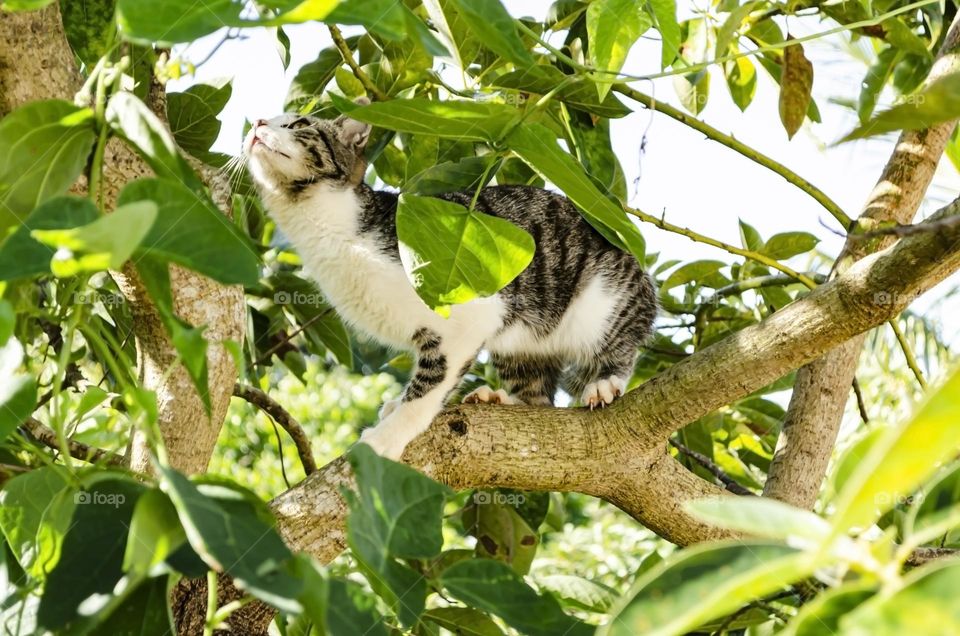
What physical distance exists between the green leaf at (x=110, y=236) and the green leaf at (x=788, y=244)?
182cm

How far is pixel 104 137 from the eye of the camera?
0.84 metres

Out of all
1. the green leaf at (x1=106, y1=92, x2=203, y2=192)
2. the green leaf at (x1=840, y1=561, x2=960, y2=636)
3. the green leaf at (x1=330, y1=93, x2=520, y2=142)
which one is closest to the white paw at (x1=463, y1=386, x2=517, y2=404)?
the green leaf at (x1=330, y1=93, x2=520, y2=142)

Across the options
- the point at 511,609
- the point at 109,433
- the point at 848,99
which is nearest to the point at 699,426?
the point at 848,99

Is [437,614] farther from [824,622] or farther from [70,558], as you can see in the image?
[824,622]

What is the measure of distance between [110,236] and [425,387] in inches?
62.7

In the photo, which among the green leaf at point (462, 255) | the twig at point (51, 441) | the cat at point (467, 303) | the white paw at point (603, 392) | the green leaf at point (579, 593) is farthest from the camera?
the cat at point (467, 303)

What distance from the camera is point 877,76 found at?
7.67 ft

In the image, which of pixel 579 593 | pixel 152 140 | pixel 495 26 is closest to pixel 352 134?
pixel 579 593

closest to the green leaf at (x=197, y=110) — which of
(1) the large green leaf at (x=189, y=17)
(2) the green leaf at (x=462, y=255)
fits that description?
(2) the green leaf at (x=462, y=255)

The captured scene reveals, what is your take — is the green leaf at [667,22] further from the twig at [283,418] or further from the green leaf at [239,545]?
the twig at [283,418]

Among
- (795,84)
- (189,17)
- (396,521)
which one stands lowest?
(396,521)

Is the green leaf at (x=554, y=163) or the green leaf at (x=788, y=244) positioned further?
the green leaf at (x=788, y=244)

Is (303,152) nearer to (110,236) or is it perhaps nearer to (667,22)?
(667,22)

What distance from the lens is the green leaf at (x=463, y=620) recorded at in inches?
50.1
